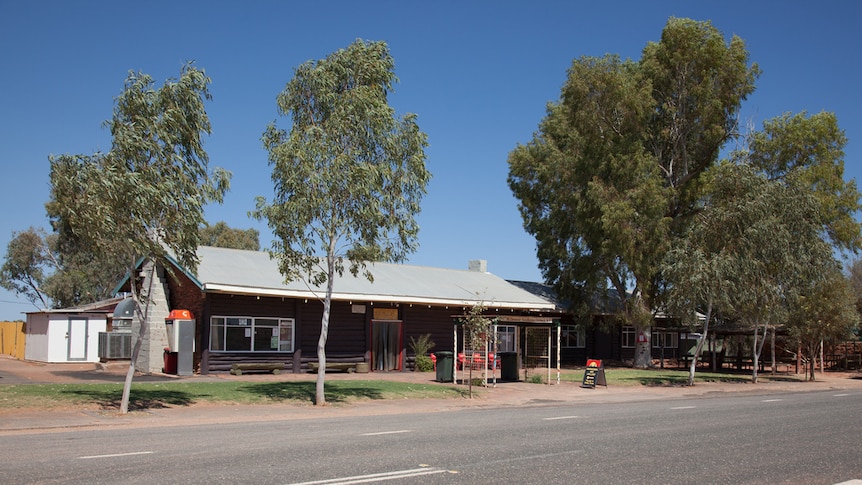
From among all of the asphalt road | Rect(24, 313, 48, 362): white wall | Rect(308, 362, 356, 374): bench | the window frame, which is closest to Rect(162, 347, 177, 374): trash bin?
the window frame

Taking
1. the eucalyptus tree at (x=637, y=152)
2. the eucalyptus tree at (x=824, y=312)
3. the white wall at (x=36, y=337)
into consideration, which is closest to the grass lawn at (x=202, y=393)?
the eucalyptus tree at (x=637, y=152)

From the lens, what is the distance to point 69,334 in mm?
35906

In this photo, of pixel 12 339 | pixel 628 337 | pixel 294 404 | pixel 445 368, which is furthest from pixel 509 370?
pixel 12 339

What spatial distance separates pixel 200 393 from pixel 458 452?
38.5 ft

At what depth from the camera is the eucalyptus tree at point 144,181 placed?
16.1 m

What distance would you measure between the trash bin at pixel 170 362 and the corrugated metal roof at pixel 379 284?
10.4 ft

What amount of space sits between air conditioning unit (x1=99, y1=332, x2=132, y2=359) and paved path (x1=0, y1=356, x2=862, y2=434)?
3.64 ft

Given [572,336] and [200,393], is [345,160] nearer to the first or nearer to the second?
[200,393]

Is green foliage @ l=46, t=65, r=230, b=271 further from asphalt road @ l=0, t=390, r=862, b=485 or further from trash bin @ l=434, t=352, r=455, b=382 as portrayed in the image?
trash bin @ l=434, t=352, r=455, b=382

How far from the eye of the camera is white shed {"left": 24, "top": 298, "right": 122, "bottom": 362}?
35.8 m

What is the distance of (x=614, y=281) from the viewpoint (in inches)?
1572

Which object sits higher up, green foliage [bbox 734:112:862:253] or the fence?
green foliage [bbox 734:112:862:253]

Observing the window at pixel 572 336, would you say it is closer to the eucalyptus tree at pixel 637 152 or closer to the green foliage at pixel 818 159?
the eucalyptus tree at pixel 637 152

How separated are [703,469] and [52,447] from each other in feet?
30.5
